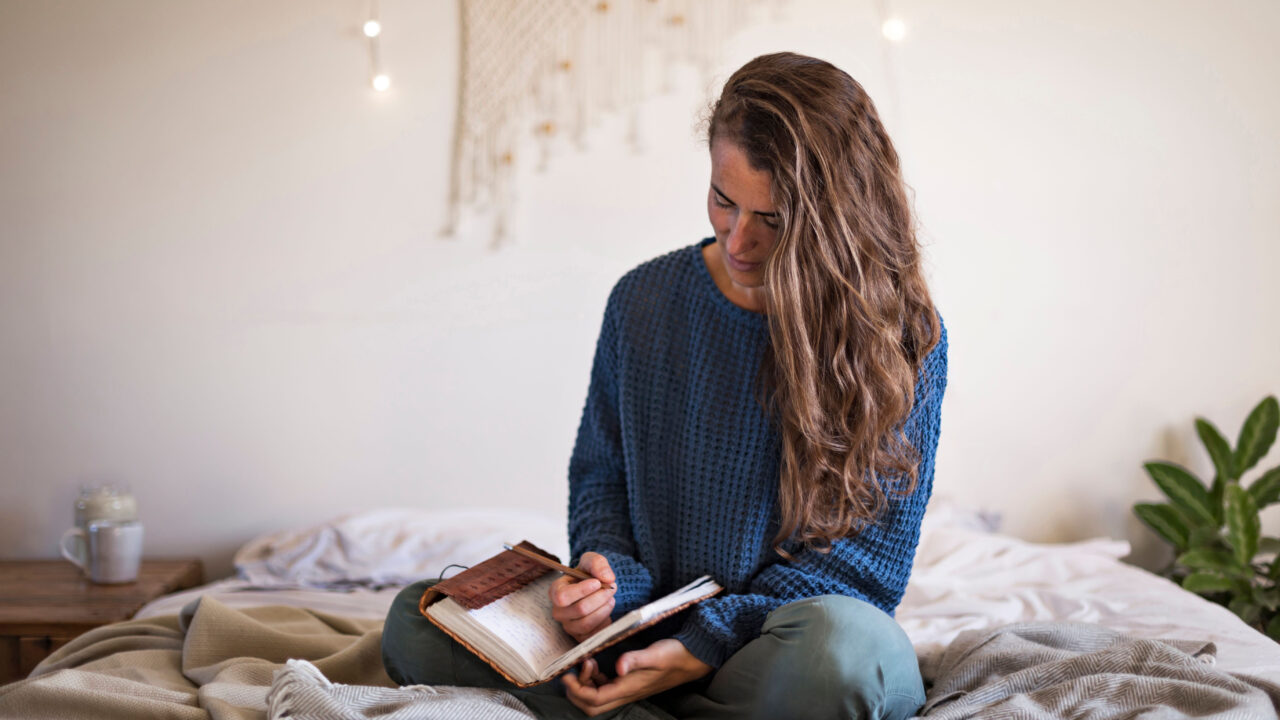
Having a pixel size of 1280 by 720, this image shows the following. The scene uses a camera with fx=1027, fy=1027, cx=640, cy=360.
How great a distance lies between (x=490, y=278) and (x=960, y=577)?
1.21 meters

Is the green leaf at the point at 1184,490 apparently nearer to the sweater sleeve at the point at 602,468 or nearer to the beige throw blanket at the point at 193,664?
the sweater sleeve at the point at 602,468

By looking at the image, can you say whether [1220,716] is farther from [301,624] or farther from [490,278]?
[490,278]

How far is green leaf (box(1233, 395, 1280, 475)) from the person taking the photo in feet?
7.75

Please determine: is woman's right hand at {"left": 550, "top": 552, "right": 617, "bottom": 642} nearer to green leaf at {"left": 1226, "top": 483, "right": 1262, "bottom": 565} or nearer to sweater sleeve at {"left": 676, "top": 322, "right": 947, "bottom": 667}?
sweater sleeve at {"left": 676, "top": 322, "right": 947, "bottom": 667}

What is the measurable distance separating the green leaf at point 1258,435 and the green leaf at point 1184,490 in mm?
104

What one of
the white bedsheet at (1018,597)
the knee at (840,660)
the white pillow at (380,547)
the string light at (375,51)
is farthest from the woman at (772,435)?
the string light at (375,51)

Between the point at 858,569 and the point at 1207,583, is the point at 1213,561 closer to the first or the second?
the point at 1207,583

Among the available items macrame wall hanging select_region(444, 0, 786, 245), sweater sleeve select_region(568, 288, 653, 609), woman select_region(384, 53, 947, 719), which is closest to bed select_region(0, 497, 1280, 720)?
woman select_region(384, 53, 947, 719)

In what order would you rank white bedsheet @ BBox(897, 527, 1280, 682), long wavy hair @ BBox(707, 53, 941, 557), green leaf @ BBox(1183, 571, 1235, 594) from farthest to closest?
green leaf @ BBox(1183, 571, 1235, 594) → white bedsheet @ BBox(897, 527, 1280, 682) → long wavy hair @ BBox(707, 53, 941, 557)

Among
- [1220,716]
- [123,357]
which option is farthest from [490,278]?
[1220,716]

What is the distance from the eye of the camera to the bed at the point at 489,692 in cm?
105

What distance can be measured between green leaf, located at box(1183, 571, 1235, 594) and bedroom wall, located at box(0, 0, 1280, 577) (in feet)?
1.08

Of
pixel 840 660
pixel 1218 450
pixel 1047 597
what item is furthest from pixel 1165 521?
pixel 840 660

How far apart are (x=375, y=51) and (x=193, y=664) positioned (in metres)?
1.47
